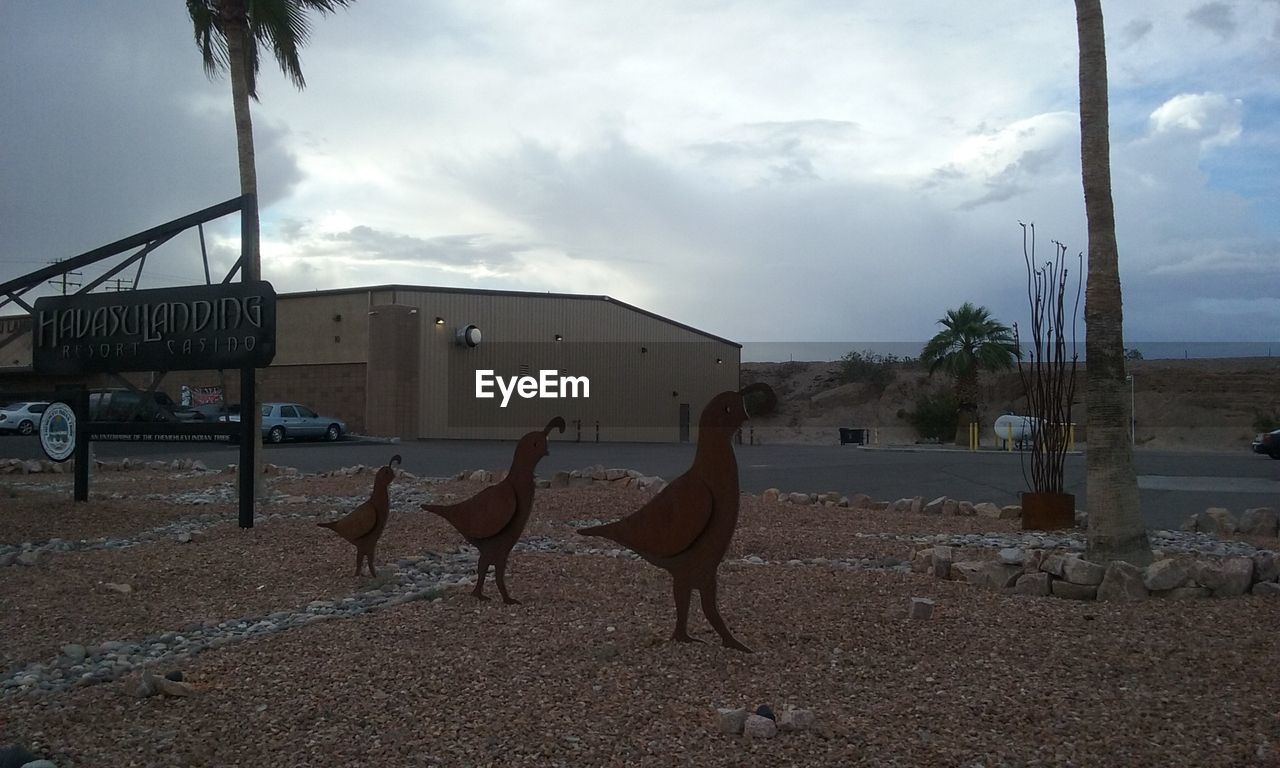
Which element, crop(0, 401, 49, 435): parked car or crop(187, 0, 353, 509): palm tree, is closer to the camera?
crop(187, 0, 353, 509): palm tree

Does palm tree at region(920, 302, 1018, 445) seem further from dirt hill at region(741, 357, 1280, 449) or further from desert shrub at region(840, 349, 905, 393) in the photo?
desert shrub at region(840, 349, 905, 393)

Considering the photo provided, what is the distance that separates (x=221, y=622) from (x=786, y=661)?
12.3 feet

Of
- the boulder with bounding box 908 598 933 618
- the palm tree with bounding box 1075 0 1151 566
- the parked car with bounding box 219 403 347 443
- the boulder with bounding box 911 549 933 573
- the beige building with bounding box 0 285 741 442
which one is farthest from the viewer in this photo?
the beige building with bounding box 0 285 741 442

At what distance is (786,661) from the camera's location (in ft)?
17.1

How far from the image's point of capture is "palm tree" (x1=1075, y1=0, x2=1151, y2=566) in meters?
7.54

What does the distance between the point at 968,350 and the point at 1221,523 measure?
36239 mm

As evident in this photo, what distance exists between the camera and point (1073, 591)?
6.75 m

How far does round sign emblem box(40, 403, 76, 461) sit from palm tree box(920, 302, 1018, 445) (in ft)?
125

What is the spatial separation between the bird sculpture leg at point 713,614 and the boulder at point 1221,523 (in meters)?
7.71

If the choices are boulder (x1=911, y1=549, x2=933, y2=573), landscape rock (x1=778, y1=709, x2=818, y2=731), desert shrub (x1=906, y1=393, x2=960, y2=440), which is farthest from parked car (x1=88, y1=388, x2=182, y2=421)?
desert shrub (x1=906, y1=393, x2=960, y2=440)

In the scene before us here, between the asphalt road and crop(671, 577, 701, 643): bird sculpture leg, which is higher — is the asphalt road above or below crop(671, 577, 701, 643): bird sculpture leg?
below

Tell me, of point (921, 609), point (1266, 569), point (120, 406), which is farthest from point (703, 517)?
point (120, 406)

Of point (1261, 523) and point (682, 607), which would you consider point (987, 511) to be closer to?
point (1261, 523)
